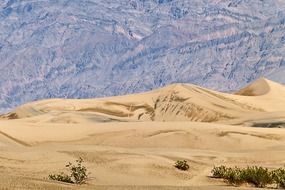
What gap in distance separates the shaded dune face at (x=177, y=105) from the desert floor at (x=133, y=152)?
21759 millimetres

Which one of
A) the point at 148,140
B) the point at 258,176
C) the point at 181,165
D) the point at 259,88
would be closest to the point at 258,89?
the point at 259,88

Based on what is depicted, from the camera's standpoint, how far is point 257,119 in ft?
182

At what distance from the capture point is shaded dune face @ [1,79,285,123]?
67125mm

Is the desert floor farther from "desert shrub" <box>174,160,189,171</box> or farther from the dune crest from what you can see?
the dune crest

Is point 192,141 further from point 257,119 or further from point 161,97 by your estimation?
point 161,97

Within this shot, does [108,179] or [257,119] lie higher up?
[257,119]

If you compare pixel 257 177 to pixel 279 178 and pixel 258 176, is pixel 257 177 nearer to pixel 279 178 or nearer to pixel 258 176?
pixel 258 176

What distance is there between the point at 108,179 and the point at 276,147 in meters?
14.9

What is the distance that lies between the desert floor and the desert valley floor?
4 cm

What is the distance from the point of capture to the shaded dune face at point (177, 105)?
67125 millimetres

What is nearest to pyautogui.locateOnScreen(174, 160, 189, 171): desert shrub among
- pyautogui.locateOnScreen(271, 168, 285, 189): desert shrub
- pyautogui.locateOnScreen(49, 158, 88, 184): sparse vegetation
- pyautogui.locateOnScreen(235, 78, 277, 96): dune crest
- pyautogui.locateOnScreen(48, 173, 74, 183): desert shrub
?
pyautogui.locateOnScreen(271, 168, 285, 189): desert shrub

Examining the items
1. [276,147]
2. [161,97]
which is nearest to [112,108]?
[161,97]

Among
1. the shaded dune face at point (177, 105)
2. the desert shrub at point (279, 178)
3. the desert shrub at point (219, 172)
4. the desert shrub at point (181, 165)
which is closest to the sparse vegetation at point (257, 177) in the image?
the desert shrub at point (279, 178)

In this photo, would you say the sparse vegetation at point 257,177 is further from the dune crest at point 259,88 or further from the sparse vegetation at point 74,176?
the dune crest at point 259,88
